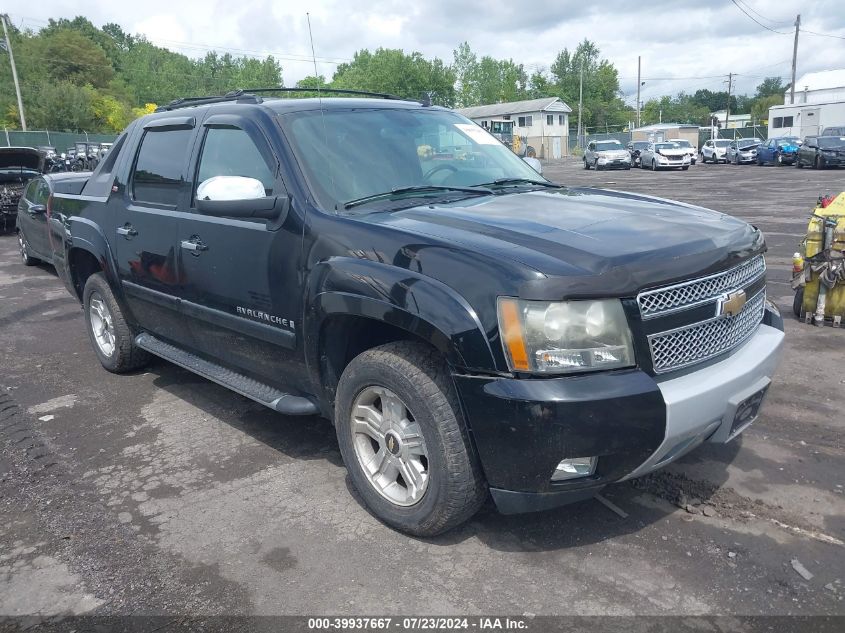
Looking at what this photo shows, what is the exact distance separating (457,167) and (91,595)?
2.79 meters

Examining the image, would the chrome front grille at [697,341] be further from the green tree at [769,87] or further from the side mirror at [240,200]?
the green tree at [769,87]

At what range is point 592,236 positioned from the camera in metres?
2.98

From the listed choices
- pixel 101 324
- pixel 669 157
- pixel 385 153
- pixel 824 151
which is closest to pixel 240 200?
pixel 385 153

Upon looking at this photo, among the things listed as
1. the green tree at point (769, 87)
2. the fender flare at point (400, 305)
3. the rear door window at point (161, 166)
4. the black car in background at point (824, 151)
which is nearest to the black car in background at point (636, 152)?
the black car in background at point (824, 151)

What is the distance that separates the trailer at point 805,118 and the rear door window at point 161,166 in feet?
154

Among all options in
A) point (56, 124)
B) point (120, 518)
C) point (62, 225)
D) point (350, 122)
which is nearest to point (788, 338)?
point (350, 122)

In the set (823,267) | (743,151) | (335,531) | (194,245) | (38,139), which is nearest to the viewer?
(335,531)

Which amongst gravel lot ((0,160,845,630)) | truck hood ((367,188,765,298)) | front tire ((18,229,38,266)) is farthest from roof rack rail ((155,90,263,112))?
front tire ((18,229,38,266))

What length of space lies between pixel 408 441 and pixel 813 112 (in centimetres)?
5315

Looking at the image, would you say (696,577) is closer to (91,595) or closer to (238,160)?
(91,595)

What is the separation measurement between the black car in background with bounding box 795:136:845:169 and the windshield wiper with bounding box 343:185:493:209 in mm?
31019

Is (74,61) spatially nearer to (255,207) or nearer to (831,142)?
(831,142)

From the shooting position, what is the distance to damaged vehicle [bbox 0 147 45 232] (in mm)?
14484

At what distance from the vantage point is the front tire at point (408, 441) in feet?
9.37
